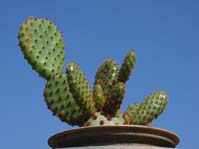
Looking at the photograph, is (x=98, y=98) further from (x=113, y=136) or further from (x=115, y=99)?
(x=113, y=136)

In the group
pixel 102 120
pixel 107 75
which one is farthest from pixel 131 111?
pixel 102 120

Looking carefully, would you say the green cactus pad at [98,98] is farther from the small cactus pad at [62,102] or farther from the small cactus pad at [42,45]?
the small cactus pad at [42,45]

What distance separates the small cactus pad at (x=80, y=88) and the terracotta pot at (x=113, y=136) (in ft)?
1.80

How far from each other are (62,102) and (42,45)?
0.83m

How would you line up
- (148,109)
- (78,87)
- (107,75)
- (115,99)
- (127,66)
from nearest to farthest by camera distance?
(78,87)
(115,99)
(127,66)
(148,109)
(107,75)

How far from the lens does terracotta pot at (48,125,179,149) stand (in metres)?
3.33

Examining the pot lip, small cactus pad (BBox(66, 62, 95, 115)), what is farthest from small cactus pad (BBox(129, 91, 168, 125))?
the pot lip

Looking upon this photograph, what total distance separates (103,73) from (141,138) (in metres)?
1.57

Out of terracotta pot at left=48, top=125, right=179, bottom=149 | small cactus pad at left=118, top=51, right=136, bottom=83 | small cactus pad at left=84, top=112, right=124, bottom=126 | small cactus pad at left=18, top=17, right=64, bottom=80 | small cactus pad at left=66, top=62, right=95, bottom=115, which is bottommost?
terracotta pot at left=48, top=125, right=179, bottom=149

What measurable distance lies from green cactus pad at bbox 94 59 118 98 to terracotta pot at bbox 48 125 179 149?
1084 mm

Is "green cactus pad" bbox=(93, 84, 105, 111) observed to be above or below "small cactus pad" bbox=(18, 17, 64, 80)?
below

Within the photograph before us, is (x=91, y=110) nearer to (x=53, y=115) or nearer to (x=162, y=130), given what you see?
(x=53, y=115)

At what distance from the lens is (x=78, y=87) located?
389 centimetres

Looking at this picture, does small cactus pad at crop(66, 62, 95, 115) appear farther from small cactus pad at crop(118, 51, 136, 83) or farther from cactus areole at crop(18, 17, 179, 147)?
small cactus pad at crop(118, 51, 136, 83)
